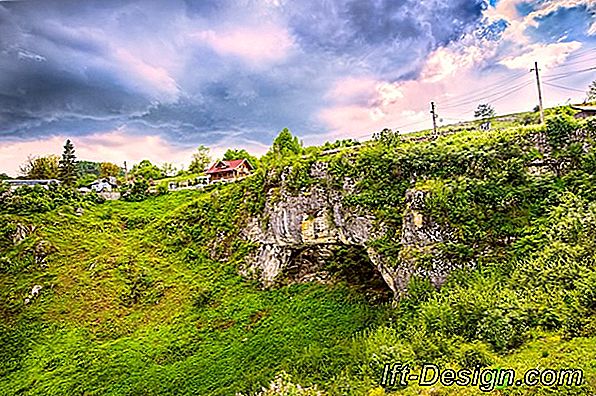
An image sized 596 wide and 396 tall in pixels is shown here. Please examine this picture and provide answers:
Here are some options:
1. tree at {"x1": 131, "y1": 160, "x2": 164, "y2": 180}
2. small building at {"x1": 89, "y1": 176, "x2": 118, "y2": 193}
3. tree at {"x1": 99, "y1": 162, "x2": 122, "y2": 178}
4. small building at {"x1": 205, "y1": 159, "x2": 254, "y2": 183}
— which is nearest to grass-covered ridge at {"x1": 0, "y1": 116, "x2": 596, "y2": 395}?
small building at {"x1": 205, "y1": 159, "x2": 254, "y2": 183}

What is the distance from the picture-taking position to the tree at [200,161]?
48.5 meters

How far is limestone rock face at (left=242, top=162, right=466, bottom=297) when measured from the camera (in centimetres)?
1238

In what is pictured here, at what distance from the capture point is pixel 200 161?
49.3m

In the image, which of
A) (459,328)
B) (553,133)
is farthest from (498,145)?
(459,328)

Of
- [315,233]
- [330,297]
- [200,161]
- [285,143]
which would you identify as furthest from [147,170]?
[330,297]

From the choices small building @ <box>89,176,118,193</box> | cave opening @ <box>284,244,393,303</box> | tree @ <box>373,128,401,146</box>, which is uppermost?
small building @ <box>89,176,118,193</box>

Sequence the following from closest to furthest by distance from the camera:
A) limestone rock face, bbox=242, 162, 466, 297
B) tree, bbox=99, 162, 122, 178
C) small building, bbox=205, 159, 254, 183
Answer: limestone rock face, bbox=242, 162, 466, 297 → small building, bbox=205, 159, 254, 183 → tree, bbox=99, 162, 122, 178

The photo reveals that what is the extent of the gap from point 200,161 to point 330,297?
3771cm

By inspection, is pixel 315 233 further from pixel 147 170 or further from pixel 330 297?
pixel 147 170

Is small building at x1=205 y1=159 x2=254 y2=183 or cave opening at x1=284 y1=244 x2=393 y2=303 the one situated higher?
small building at x1=205 y1=159 x2=254 y2=183

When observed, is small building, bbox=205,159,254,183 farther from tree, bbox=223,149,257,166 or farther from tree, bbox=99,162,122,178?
tree, bbox=99,162,122,178

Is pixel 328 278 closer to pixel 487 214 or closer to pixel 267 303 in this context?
pixel 267 303

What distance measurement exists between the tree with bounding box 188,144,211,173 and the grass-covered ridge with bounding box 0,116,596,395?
26.5m

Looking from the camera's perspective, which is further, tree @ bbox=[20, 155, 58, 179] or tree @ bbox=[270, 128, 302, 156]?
tree @ bbox=[20, 155, 58, 179]
